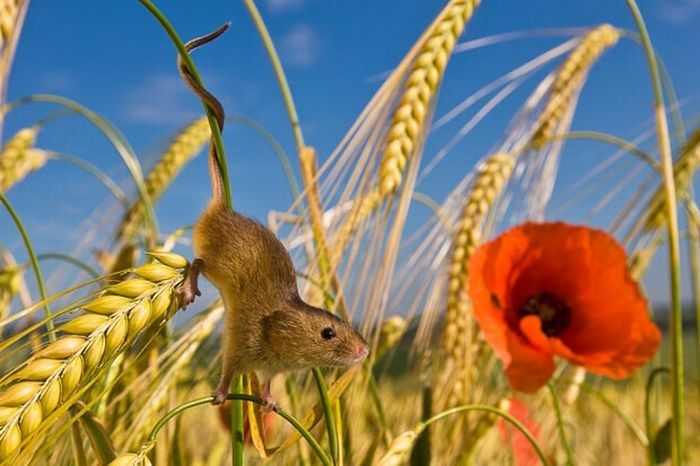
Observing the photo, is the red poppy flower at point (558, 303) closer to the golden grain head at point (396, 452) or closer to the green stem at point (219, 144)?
the golden grain head at point (396, 452)

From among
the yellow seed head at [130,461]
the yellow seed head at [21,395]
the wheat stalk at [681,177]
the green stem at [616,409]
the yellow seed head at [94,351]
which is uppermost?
the wheat stalk at [681,177]

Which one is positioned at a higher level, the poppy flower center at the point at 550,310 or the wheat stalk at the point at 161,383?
the poppy flower center at the point at 550,310

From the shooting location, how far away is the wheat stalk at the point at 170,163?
1650 mm

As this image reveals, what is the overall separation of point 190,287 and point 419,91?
0.46 metres

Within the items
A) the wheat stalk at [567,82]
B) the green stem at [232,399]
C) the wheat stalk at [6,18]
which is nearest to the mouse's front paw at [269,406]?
the green stem at [232,399]

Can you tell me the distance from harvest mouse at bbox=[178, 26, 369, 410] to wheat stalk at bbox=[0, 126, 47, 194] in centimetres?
117

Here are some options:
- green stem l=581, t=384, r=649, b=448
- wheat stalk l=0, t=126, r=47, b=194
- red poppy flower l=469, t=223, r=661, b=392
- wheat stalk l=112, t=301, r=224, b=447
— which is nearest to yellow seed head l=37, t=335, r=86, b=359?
wheat stalk l=112, t=301, r=224, b=447

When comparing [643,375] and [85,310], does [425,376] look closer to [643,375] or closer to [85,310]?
[85,310]

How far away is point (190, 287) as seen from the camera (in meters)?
0.47

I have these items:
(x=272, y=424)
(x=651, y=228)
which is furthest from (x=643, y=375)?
(x=272, y=424)

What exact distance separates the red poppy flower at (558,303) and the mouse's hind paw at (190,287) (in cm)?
66

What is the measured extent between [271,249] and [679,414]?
0.66 meters

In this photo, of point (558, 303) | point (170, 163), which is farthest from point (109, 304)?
point (170, 163)

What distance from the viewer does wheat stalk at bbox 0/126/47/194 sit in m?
1.58
